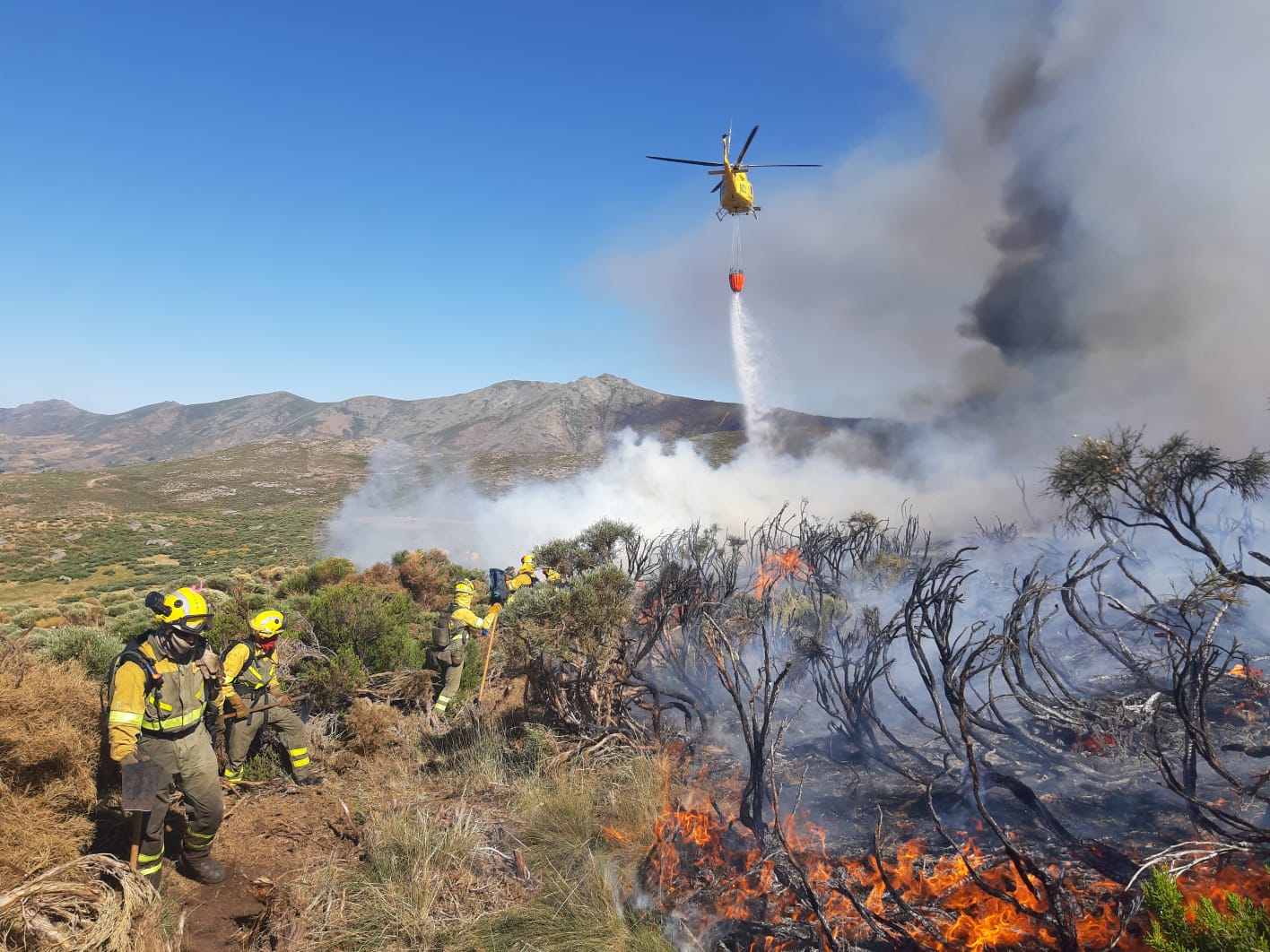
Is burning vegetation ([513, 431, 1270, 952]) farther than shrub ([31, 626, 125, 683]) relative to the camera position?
No

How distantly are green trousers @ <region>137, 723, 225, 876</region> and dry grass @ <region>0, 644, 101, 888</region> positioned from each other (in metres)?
0.57

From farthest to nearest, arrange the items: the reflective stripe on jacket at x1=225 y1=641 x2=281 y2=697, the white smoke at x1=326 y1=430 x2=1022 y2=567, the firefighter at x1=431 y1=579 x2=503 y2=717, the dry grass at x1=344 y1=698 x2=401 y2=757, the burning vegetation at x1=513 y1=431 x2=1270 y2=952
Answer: the white smoke at x1=326 y1=430 x2=1022 y2=567 < the firefighter at x1=431 y1=579 x2=503 y2=717 < the dry grass at x1=344 y1=698 x2=401 y2=757 < the reflective stripe on jacket at x1=225 y1=641 x2=281 y2=697 < the burning vegetation at x1=513 y1=431 x2=1270 y2=952

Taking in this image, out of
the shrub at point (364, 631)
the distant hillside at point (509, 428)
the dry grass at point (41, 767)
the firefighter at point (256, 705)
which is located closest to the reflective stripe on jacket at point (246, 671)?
the firefighter at point (256, 705)

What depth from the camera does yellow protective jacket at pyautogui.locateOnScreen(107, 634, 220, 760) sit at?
489 cm

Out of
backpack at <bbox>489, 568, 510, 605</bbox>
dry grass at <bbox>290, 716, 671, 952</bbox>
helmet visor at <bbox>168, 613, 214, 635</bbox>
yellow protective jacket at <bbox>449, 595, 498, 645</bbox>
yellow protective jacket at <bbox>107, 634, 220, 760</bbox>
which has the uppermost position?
helmet visor at <bbox>168, 613, 214, 635</bbox>

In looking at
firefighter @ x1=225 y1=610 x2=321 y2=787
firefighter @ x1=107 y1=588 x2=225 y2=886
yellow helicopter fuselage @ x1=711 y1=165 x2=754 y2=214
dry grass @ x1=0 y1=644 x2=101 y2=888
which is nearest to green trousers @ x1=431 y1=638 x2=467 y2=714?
firefighter @ x1=225 y1=610 x2=321 y2=787

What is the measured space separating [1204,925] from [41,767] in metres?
8.01

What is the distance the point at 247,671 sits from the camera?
277 inches

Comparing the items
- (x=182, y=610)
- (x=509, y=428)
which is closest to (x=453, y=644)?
(x=182, y=610)

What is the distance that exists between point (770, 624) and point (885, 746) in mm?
5682

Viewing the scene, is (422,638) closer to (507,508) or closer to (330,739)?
(330,739)

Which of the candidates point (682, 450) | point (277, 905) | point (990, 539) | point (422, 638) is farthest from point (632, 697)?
point (682, 450)

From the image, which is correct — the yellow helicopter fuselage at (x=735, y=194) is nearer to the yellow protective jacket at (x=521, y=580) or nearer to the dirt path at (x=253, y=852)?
the yellow protective jacket at (x=521, y=580)

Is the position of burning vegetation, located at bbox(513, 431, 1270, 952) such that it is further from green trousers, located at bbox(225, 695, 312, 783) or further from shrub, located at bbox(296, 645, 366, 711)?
shrub, located at bbox(296, 645, 366, 711)
